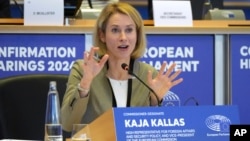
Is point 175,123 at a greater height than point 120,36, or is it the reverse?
point 120,36

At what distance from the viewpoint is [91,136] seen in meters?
2.11

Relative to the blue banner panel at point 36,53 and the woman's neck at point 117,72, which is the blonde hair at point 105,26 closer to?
the woman's neck at point 117,72

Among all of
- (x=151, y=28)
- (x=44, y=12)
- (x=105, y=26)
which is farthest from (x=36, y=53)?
(x=105, y=26)

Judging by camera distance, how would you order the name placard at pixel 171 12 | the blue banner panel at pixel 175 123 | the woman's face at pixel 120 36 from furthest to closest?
the name placard at pixel 171 12, the woman's face at pixel 120 36, the blue banner panel at pixel 175 123

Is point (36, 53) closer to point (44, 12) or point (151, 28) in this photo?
point (44, 12)

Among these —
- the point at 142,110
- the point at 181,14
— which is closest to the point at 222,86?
the point at 181,14

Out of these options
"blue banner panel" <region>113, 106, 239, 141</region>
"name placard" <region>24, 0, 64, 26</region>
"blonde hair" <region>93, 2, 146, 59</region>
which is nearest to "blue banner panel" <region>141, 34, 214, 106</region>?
"name placard" <region>24, 0, 64, 26</region>

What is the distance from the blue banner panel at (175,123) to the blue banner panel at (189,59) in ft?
7.44

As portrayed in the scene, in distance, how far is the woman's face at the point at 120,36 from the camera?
3002 mm

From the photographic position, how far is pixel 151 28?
14.5ft

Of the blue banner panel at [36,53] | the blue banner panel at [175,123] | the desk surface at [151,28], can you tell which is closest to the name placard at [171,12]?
the desk surface at [151,28]

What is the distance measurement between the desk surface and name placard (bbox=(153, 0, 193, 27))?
5 cm

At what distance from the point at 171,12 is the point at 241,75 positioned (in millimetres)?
748

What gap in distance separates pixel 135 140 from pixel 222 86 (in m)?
2.62
